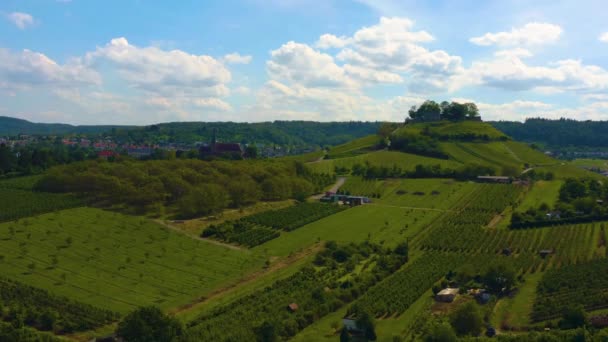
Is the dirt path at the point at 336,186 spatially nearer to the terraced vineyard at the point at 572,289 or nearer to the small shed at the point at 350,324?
the terraced vineyard at the point at 572,289

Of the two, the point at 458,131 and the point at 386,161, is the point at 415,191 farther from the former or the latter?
the point at 458,131

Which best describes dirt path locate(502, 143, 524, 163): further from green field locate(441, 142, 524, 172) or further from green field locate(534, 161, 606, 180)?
green field locate(534, 161, 606, 180)

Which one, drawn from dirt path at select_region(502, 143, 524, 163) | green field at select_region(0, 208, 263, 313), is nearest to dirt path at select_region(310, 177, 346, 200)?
green field at select_region(0, 208, 263, 313)

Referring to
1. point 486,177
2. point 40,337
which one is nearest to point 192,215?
point 40,337

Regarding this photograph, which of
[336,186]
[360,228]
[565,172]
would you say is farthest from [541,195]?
[360,228]

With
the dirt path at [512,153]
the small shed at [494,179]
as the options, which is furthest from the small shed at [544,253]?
the dirt path at [512,153]
